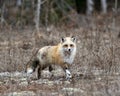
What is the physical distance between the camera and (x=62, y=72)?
15258mm

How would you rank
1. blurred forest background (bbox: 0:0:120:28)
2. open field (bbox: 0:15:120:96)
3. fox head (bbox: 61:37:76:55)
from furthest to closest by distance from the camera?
blurred forest background (bbox: 0:0:120:28) < fox head (bbox: 61:37:76:55) < open field (bbox: 0:15:120:96)

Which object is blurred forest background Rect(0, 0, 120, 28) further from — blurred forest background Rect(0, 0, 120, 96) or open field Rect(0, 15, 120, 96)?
open field Rect(0, 15, 120, 96)

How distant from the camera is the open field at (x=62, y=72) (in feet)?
37.8

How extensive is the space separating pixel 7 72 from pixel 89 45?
461cm

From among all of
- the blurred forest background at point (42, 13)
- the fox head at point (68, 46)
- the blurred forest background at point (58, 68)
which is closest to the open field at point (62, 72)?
the blurred forest background at point (58, 68)

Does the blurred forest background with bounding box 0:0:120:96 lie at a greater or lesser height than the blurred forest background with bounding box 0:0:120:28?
lesser

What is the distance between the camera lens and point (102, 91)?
10883mm

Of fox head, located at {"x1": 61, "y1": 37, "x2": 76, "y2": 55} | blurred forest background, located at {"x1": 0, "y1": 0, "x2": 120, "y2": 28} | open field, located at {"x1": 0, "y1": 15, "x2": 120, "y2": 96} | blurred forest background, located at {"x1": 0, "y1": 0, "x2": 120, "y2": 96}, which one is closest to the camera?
open field, located at {"x1": 0, "y1": 15, "x2": 120, "y2": 96}

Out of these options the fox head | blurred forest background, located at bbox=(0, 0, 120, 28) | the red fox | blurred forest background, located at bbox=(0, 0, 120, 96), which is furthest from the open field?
blurred forest background, located at bbox=(0, 0, 120, 28)

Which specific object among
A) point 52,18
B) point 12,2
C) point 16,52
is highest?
point 12,2

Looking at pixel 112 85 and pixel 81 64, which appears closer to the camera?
pixel 112 85

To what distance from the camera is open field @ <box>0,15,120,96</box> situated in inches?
454

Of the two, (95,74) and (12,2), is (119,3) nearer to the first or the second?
(12,2)

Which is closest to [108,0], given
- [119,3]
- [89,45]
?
[119,3]
